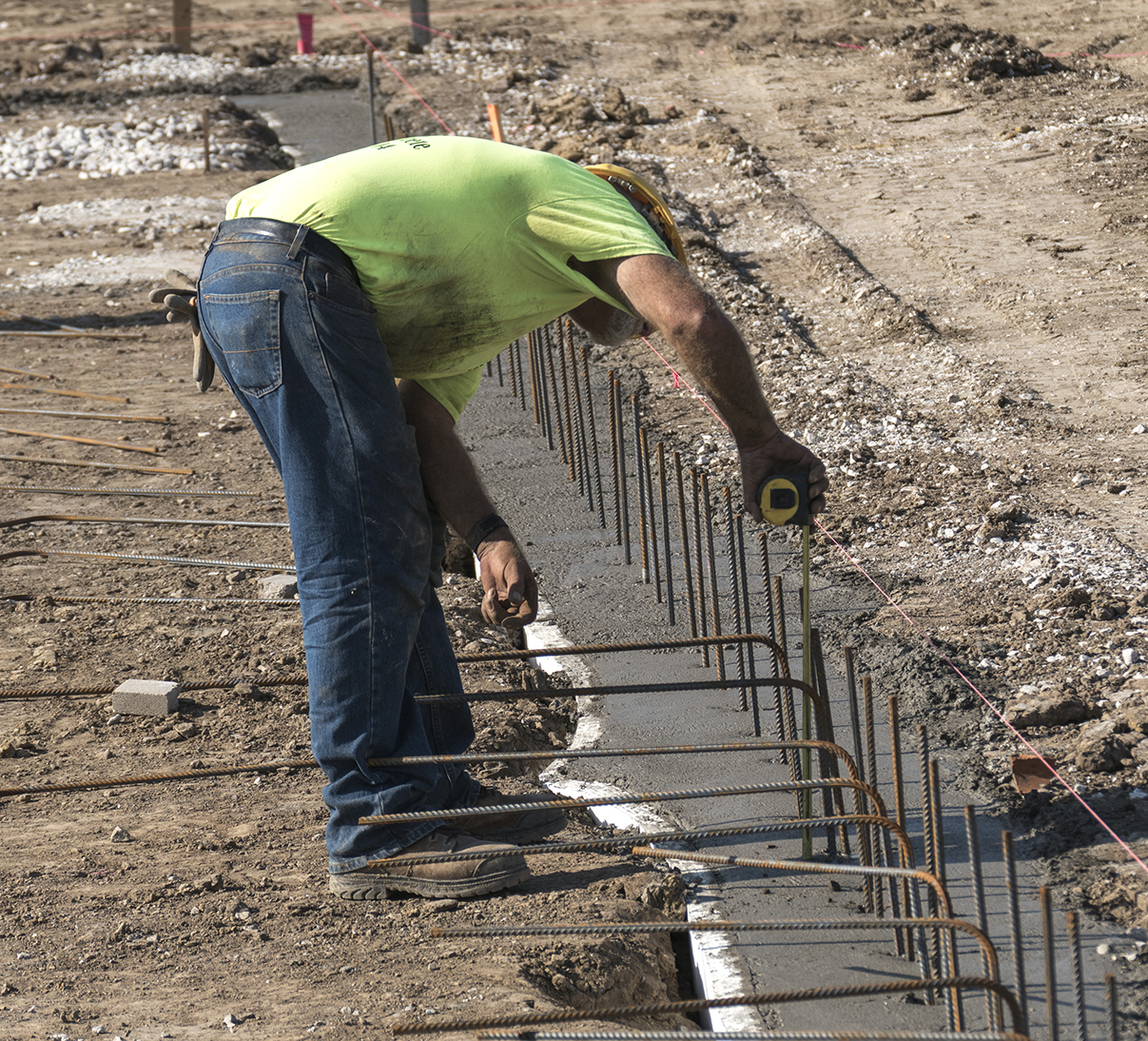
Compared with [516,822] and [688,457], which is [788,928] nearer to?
[516,822]

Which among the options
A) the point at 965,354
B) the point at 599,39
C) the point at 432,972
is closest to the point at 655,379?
the point at 965,354

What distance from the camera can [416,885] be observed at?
3117 millimetres

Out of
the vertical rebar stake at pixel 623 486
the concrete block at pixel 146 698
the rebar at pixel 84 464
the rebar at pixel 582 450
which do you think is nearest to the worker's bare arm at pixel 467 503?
the concrete block at pixel 146 698

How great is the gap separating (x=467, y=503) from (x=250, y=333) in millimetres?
680

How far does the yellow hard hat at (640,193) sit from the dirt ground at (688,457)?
5.40ft

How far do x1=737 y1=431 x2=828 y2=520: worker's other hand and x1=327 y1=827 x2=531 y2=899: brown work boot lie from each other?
42.0 inches

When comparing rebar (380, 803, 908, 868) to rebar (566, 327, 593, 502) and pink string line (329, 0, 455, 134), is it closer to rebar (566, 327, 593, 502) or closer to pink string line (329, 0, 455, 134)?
rebar (566, 327, 593, 502)

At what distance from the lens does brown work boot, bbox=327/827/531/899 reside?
3.10 meters

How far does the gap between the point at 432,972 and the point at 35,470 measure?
4.86m

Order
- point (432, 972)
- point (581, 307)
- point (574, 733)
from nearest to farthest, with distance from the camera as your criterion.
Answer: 1. point (432, 972)
2. point (581, 307)
3. point (574, 733)

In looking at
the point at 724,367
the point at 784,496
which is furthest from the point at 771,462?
the point at 724,367

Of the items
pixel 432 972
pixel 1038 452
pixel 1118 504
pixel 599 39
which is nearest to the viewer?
pixel 432 972

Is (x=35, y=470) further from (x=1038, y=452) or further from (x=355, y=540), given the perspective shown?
(x=1038, y=452)

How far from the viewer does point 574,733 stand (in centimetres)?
424
